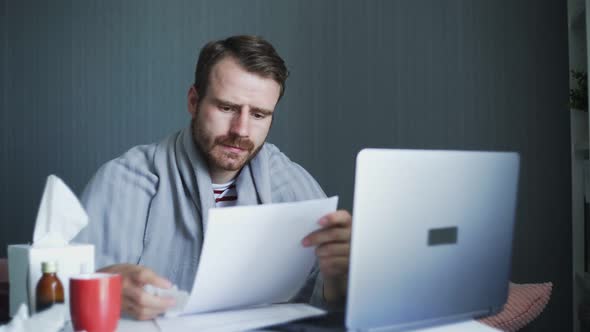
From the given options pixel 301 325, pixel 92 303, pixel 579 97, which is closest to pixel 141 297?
pixel 92 303

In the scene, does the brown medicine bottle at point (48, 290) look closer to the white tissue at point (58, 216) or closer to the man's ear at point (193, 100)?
the white tissue at point (58, 216)

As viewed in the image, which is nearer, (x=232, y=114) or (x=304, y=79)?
(x=232, y=114)

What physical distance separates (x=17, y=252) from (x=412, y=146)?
1.91 meters

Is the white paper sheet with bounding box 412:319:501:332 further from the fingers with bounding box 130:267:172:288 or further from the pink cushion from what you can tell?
the pink cushion

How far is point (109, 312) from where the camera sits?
0.86 meters

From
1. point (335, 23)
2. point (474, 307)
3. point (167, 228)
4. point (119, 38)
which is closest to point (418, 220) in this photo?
point (474, 307)

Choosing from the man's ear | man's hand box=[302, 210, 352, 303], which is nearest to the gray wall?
the man's ear

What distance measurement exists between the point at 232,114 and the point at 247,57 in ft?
0.54

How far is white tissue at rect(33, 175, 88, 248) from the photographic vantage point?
1.01 meters

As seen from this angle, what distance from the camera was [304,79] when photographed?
271 cm

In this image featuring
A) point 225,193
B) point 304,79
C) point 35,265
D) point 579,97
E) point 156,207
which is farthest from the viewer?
point 304,79

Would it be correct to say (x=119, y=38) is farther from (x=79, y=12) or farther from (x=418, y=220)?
(x=418, y=220)

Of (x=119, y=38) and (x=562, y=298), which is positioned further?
(x=119, y=38)

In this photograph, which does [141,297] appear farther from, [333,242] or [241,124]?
[241,124]
